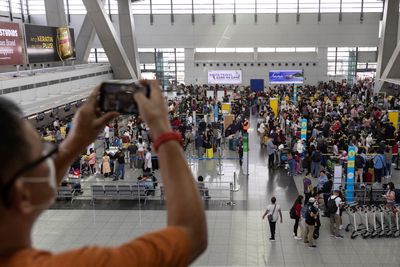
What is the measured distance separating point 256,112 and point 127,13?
42.7 ft

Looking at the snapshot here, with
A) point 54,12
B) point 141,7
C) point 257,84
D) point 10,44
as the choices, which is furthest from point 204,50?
point 10,44

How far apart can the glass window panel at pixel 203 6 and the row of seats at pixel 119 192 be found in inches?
1253

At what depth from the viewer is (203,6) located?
41.5m

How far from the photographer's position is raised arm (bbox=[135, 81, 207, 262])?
3.37ft

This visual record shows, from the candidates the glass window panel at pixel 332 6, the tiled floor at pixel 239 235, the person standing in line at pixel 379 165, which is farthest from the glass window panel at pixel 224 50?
the tiled floor at pixel 239 235

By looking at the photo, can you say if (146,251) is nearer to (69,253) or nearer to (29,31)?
(69,253)

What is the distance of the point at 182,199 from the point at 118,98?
Result: 514 millimetres

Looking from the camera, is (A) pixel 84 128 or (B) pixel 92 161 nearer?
(A) pixel 84 128

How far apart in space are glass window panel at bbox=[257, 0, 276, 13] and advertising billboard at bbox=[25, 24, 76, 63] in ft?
64.1

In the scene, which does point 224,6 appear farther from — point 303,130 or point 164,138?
point 164,138

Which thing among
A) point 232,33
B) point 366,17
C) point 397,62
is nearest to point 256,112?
point 397,62

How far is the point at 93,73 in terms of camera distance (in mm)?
31469

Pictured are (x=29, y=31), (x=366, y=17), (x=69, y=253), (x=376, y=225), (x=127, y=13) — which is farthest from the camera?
(x=366, y=17)

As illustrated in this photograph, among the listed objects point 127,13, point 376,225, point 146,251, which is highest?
point 127,13
